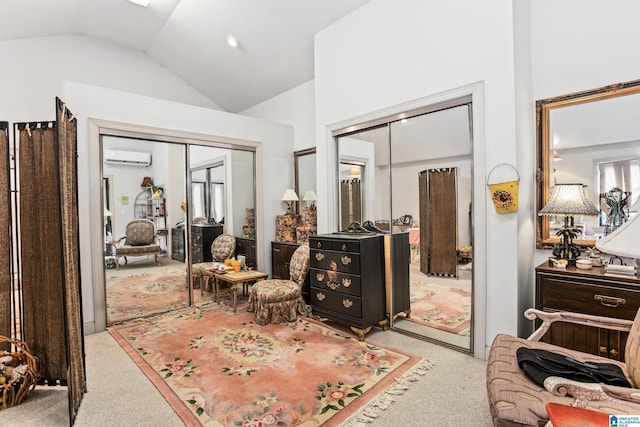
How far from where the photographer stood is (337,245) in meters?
3.27

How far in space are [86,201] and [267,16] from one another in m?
3.10

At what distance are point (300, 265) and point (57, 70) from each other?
4813 mm

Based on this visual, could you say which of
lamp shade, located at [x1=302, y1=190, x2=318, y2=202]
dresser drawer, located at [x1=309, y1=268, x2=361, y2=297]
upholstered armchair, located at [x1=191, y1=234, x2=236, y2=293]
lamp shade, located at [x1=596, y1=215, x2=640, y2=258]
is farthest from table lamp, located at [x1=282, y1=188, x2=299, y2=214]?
lamp shade, located at [x1=596, y1=215, x2=640, y2=258]

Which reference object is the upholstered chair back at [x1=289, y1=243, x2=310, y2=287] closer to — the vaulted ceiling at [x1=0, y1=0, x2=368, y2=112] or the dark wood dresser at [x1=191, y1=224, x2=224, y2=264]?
the dark wood dresser at [x1=191, y1=224, x2=224, y2=264]

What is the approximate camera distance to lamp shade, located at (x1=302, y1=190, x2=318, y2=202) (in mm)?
4976

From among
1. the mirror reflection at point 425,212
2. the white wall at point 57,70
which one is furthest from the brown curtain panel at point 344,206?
the white wall at point 57,70

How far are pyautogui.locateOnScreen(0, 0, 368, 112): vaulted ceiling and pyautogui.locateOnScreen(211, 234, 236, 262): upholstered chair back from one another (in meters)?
2.71

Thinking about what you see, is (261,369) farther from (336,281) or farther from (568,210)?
(568,210)

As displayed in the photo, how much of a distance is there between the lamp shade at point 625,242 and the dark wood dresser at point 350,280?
1.89 metres

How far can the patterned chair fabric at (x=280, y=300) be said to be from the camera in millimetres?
3580

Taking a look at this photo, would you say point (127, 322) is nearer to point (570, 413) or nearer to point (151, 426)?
point (151, 426)

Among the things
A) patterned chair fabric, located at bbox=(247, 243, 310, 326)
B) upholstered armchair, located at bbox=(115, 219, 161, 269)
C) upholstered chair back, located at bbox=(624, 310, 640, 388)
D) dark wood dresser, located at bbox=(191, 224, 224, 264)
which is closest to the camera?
upholstered chair back, located at bbox=(624, 310, 640, 388)

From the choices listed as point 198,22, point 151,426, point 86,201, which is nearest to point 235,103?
point 198,22

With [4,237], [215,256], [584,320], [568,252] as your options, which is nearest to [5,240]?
[4,237]
